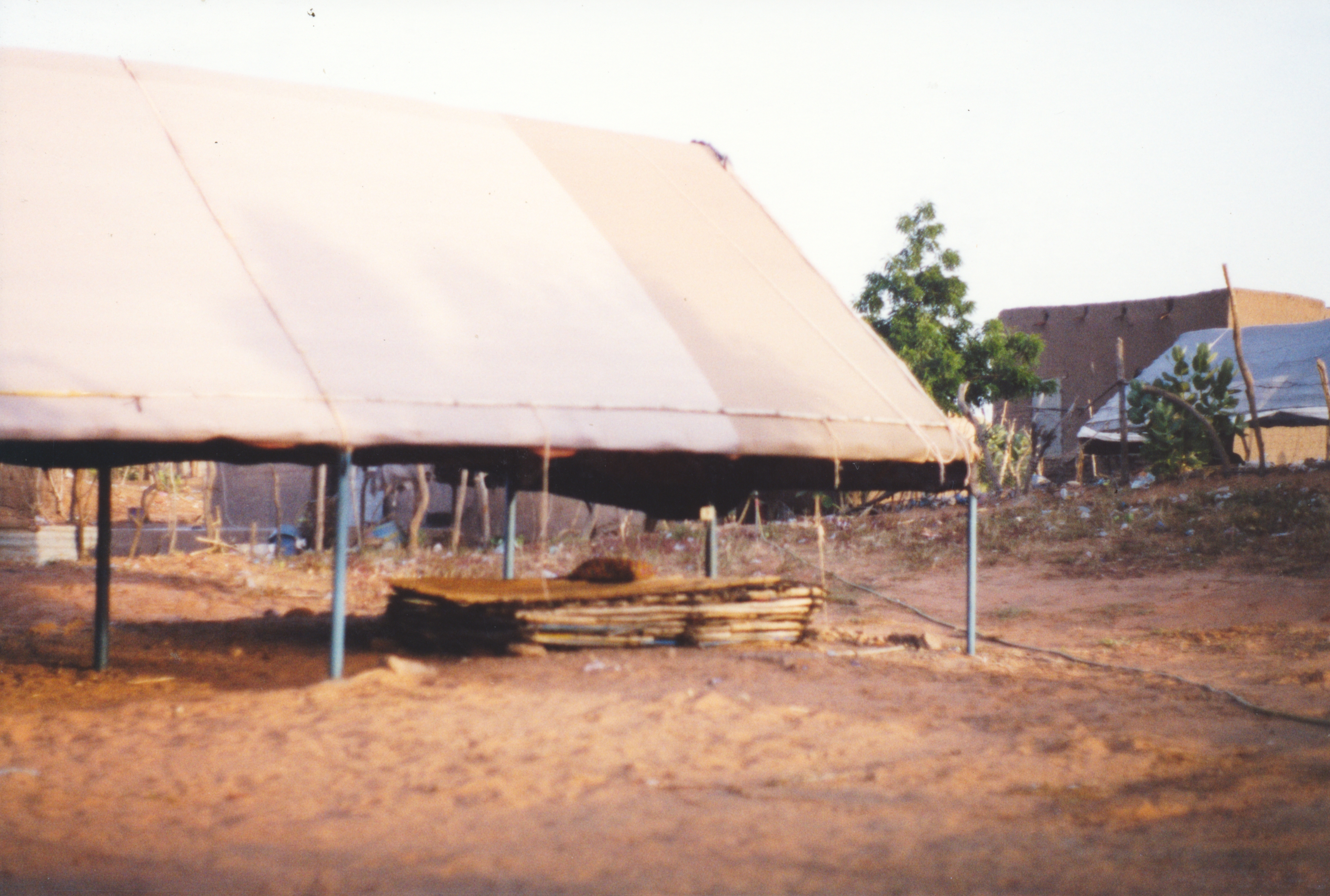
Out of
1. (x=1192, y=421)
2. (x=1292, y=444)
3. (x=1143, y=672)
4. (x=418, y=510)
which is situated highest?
(x=1192, y=421)

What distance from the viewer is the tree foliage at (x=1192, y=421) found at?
14.3m

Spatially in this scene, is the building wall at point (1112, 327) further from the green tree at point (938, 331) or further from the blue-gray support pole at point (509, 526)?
the blue-gray support pole at point (509, 526)


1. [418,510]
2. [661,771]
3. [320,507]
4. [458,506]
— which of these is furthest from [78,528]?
[661,771]

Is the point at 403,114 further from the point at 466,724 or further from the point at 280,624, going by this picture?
the point at 466,724

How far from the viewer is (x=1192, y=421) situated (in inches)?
564

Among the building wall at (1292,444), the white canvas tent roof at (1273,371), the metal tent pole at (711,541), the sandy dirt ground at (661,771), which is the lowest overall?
the sandy dirt ground at (661,771)

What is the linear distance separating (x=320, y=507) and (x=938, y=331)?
10033 millimetres

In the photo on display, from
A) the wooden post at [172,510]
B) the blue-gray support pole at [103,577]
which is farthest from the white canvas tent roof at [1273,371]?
Answer: the blue-gray support pole at [103,577]

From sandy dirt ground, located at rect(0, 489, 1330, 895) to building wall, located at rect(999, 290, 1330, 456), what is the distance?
1645cm

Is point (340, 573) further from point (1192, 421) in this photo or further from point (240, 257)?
point (1192, 421)

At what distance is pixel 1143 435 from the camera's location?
14859 mm

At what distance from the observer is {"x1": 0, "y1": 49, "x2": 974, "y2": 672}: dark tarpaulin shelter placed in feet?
15.2

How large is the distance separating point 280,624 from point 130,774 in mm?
4402

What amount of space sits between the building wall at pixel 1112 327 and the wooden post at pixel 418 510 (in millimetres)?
13630
